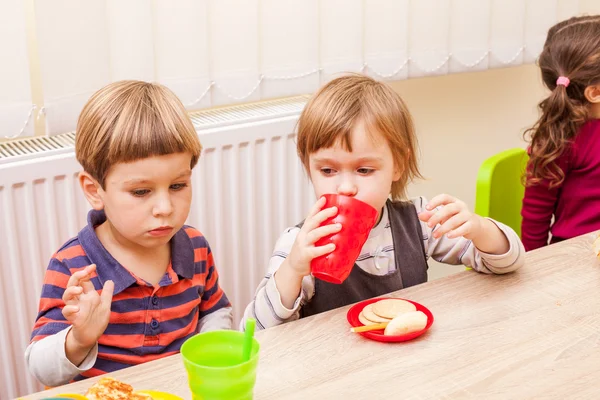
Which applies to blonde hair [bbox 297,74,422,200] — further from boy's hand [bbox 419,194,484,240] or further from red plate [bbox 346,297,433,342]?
red plate [bbox 346,297,433,342]

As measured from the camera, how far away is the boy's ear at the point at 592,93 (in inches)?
72.6

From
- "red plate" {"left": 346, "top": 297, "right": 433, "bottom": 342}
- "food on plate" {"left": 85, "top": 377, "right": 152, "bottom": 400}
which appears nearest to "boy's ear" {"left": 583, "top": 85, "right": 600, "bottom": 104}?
"red plate" {"left": 346, "top": 297, "right": 433, "bottom": 342}

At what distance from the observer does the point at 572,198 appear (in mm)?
1883

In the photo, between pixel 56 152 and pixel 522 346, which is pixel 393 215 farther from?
pixel 56 152

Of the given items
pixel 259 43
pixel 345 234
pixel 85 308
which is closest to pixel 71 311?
pixel 85 308

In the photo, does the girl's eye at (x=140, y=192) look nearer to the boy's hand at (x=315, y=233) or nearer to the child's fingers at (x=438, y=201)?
the boy's hand at (x=315, y=233)

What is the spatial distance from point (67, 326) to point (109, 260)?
128 millimetres

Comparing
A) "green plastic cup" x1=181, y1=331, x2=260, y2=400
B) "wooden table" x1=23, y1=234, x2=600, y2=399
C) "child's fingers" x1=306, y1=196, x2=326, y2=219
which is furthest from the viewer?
"child's fingers" x1=306, y1=196, x2=326, y2=219

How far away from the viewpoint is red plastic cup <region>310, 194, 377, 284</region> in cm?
100

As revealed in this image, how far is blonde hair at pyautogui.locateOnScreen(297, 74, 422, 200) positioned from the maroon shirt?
2.19ft

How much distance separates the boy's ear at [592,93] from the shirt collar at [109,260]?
1114 mm

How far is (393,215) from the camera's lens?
4.63ft

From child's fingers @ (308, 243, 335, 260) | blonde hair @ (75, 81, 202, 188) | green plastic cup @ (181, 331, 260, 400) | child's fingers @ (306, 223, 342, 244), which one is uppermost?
blonde hair @ (75, 81, 202, 188)

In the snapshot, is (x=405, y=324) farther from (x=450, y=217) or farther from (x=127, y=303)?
(x=127, y=303)
